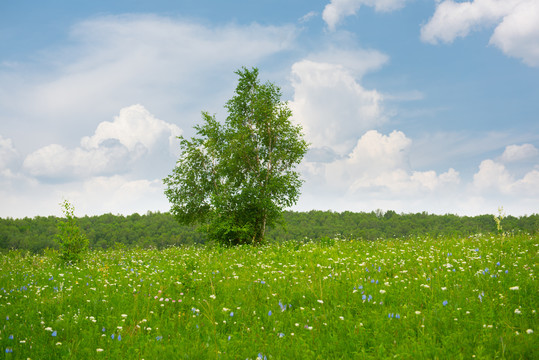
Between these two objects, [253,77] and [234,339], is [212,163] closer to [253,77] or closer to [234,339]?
[253,77]

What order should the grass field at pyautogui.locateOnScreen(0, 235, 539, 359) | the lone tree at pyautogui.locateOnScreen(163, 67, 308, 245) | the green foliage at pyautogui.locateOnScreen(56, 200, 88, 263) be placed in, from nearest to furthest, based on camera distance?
the grass field at pyautogui.locateOnScreen(0, 235, 539, 359) → the green foliage at pyautogui.locateOnScreen(56, 200, 88, 263) → the lone tree at pyautogui.locateOnScreen(163, 67, 308, 245)

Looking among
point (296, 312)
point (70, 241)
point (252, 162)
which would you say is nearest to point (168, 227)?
point (252, 162)

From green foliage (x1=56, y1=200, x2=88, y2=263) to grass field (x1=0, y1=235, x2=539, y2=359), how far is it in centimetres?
393

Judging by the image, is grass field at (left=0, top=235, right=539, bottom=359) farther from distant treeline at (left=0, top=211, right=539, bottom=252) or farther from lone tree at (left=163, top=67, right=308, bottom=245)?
distant treeline at (left=0, top=211, right=539, bottom=252)

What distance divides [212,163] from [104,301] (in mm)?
20031

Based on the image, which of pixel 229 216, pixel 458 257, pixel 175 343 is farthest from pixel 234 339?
pixel 229 216

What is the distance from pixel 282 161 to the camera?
25.0m

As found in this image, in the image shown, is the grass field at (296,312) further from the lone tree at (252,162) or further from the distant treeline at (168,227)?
the distant treeline at (168,227)

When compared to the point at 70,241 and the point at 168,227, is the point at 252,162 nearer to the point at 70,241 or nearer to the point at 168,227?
the point at 70,241

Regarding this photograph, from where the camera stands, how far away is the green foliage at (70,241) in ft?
45.7

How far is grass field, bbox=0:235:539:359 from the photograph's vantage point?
4.98 meters

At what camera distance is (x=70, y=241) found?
13961 mm

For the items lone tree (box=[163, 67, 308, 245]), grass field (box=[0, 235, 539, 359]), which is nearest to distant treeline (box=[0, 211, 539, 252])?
lone tree (box=[163, 67, 308, 245])

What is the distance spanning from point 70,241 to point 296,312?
1143 cm
